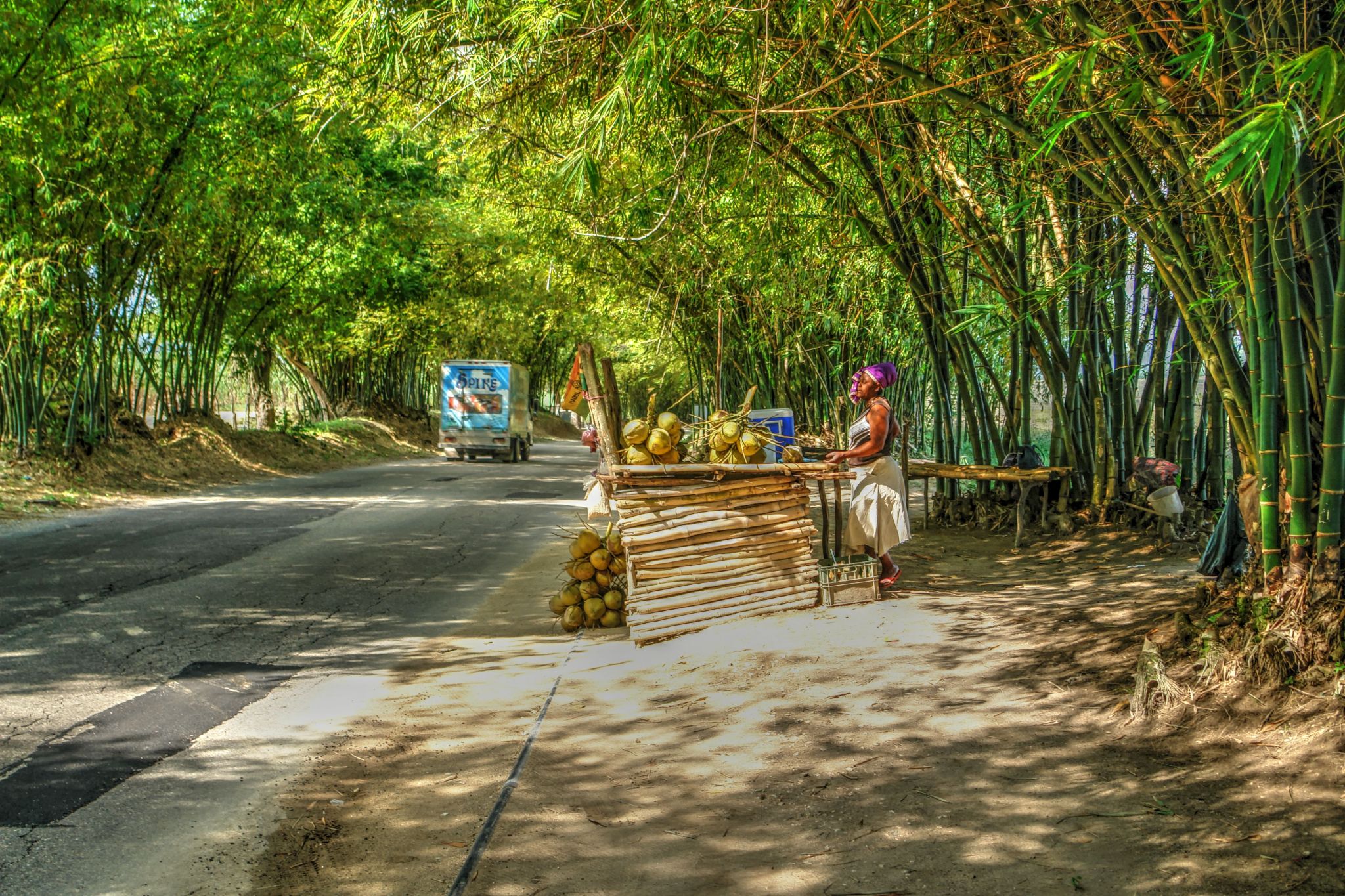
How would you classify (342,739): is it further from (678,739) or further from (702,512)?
(702,512)

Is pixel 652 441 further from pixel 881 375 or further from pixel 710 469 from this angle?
pixel 881 375

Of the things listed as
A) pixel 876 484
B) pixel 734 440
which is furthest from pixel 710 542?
pixel 876 484

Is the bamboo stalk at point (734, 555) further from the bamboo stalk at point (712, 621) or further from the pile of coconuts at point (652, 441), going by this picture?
the pile of coconuts at point (652, 441)

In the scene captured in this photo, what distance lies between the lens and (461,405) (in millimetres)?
28734

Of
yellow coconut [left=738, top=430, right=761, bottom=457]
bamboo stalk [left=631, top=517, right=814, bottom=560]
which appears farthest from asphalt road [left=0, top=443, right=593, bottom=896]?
yellow coconut [left=738, top=430, right=761, bottom=457]

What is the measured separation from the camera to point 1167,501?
26.9 ft

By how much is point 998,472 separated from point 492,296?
2342 centimetres

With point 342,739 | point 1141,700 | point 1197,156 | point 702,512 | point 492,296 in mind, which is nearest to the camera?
point 1141,700

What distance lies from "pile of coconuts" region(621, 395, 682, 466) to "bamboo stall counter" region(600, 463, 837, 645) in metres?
0.15

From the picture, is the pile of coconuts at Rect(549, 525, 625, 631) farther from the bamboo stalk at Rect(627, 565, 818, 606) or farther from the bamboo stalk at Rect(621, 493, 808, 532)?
the bamboo stalk at Rect(621, 493, 808, 532)

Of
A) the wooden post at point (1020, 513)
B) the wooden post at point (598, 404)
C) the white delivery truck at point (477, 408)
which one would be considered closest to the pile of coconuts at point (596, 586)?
the wooden post at point (598, 404)

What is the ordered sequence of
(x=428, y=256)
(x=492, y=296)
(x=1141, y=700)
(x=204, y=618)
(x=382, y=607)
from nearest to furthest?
(x=1141, y=700) < (x=204, y=618) < (x=382, y=607) < (x=428, y=256) < (x=492, y=296)

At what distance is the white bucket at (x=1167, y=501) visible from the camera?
8.20 m

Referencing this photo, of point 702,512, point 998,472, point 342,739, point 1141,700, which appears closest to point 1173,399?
point 998,472
